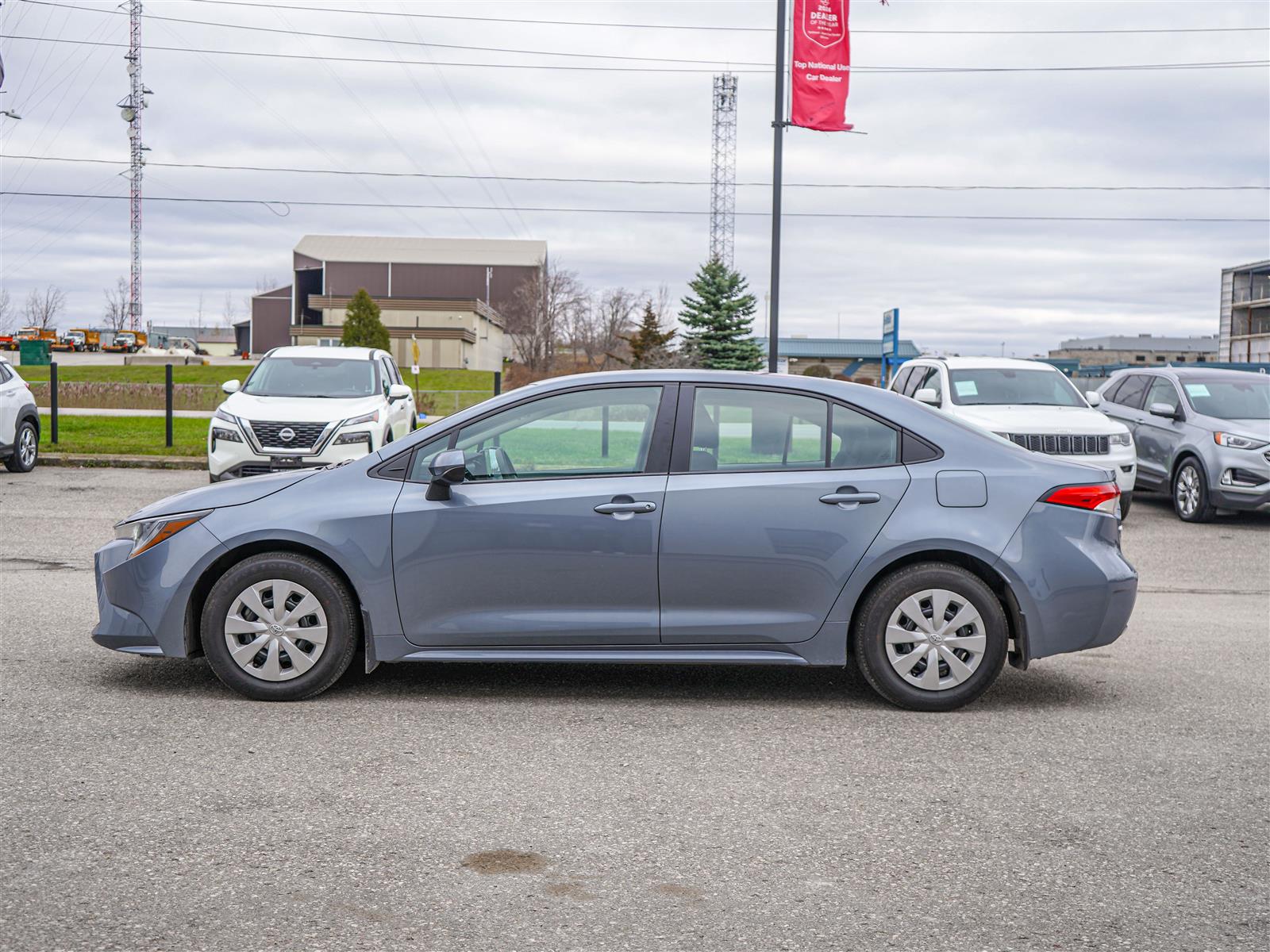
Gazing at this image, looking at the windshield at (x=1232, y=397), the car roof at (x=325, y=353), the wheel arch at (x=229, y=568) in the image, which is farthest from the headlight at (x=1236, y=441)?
the wheel arch at (x=229, y=568)

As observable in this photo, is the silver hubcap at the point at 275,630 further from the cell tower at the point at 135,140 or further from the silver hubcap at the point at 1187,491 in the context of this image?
the cell tower at the point at 135,140

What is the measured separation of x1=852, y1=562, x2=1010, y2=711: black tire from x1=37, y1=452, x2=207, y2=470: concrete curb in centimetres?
1457

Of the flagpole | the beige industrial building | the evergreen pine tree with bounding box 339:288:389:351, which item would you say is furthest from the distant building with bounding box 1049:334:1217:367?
the flagpole

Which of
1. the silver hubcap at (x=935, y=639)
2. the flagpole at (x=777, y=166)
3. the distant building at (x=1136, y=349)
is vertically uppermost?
the distant building at (x=1136, y=349)

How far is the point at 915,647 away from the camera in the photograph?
5852 mm

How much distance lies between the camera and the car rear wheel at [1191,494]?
1466cm

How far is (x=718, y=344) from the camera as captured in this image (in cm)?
6228

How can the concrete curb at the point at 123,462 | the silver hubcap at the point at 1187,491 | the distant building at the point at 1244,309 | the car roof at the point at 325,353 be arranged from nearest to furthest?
1. the silver hubcap at the point at 1187,491
2. the car roof at the point at 325,353
3. the concrete curb at the point at 123,462
4. the distant building at the point at 1244,309

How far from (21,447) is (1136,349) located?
424 feet

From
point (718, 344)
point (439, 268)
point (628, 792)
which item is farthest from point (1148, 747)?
point (439, 268)

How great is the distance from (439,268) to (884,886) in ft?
357

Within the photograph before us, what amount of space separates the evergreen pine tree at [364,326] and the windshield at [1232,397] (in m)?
54.9

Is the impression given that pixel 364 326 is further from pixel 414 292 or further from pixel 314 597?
pixel 314 597

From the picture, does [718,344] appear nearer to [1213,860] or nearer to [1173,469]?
[1173,469]
